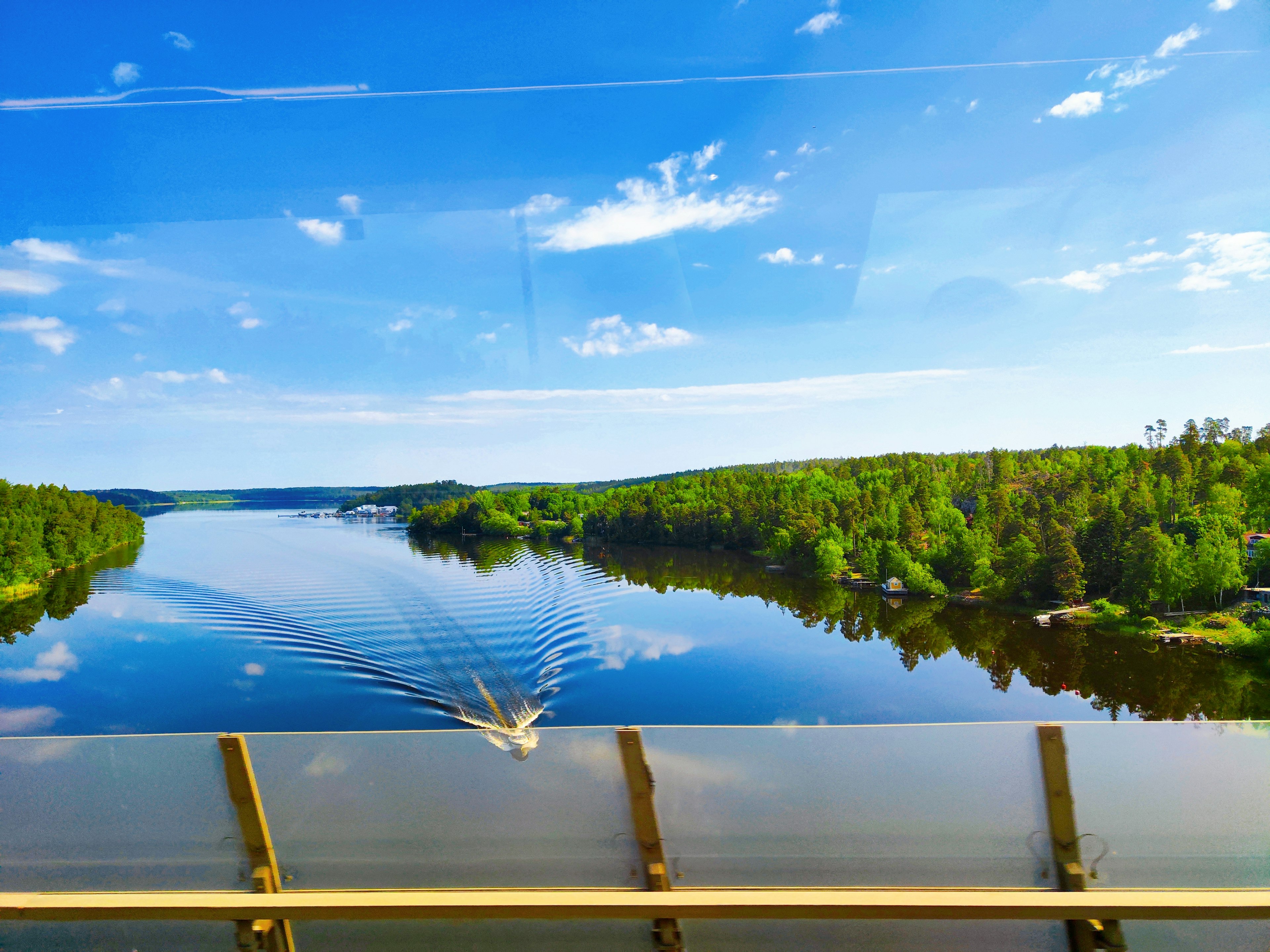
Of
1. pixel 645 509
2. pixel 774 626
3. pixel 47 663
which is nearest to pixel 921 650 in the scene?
pixel 774 626

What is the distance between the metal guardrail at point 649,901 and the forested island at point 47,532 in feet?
116

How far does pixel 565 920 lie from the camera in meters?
1.57

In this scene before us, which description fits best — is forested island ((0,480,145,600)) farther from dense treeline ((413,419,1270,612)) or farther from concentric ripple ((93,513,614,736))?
dense treeline ((413,419,1270,612))

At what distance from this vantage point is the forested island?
90.1 ft

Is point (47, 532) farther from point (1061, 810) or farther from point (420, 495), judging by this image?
point (1061, 810)

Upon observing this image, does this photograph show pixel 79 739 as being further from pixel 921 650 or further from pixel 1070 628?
pixel 1070 628

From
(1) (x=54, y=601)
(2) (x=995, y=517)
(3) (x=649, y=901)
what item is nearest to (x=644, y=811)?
→ (3) (x=649, y=901)

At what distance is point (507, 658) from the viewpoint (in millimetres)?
13484

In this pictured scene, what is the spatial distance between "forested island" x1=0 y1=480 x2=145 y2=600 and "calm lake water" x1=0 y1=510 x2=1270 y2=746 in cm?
166

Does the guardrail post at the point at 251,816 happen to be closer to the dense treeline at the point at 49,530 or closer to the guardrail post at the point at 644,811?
the guardrail post at the point at 644,811

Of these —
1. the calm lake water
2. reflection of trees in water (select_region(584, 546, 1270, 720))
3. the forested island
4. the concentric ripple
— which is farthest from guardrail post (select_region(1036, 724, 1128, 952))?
the forested island

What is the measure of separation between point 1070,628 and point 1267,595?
245 inches

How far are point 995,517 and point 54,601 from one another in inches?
1634

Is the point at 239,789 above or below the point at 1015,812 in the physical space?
above
